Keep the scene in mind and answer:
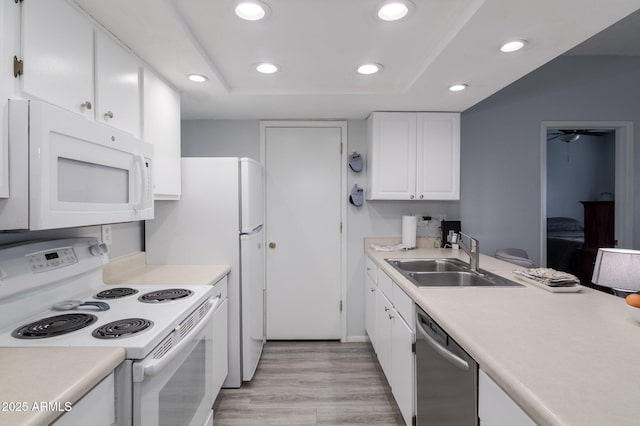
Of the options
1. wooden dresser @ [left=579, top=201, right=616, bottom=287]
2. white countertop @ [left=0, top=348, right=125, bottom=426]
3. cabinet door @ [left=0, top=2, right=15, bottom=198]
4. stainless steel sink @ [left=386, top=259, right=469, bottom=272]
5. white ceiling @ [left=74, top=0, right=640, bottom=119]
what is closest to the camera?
white countertop @ [left=0, top=348, right=125, bottom=426]

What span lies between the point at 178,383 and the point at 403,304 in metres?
1.18

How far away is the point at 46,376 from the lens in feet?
2.67

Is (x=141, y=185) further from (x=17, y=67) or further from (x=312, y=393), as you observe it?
(x=312, y=393)

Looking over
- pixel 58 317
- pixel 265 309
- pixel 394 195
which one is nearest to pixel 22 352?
pixel 58 317

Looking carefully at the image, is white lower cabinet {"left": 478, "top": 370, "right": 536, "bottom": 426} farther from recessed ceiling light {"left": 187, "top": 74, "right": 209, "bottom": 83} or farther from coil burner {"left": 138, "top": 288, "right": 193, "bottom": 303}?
recessed ceiling light {"left": 187, "top": 74, "right": 209, "bottom": 83}

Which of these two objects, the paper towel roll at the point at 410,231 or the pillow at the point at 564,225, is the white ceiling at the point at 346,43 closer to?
the paper towel roll at the point at 410,231

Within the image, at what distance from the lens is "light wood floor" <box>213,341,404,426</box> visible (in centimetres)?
200

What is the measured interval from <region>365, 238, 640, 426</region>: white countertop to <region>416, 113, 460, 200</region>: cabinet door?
50.9 inches

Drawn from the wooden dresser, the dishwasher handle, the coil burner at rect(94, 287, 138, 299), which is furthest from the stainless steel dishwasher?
the wooden dresser

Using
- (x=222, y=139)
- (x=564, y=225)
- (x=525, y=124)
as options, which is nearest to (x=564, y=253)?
(x=564, y=225)

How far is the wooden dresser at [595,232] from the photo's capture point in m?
3.65

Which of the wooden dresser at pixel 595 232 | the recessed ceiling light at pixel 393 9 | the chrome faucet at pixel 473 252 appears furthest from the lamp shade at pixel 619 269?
the wooden dresser at pixel 595 232

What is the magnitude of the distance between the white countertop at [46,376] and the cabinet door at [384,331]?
1594 mm

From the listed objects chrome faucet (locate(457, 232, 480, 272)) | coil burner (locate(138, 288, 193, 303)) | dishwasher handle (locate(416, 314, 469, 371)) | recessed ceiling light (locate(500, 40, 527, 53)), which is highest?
recessed ceiling light (locate(500, 40, 527, 53))
